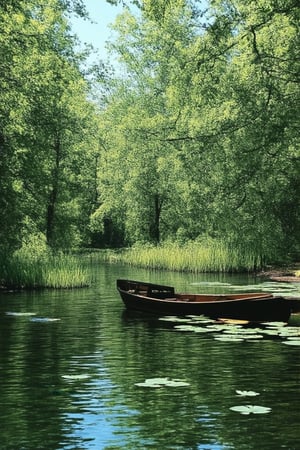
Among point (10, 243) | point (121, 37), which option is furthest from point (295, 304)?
point (121, 37)

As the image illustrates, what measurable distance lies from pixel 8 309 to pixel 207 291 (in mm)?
8419

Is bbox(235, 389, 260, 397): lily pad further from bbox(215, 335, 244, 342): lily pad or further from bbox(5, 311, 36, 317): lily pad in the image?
bbox(5, 311, 36, 317): lily pad

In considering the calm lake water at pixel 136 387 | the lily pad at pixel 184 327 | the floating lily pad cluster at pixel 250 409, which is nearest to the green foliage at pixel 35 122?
the calm lake water at pixel 136 387

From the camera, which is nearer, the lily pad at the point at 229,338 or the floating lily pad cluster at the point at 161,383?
the floating lily pad cluster at the point at 161,383

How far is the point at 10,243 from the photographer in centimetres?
2798

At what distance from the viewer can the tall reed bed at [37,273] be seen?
27938mm

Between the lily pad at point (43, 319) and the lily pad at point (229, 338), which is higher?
the lily pad at point (43, 319)

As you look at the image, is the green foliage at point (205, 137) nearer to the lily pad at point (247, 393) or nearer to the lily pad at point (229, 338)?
the lily pad at point (229, 338)

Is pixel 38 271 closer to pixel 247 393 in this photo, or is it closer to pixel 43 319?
pixel 43 319

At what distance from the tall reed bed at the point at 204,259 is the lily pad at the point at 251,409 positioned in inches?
1123

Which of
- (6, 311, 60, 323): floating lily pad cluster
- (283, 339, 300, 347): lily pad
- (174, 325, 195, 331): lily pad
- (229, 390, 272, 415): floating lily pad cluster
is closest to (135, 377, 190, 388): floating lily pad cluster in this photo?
(229, 390, 272, 415): floating lily pad cluster

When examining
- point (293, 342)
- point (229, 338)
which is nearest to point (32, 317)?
point (229, 338)

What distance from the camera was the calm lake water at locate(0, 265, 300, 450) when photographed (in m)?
8.69

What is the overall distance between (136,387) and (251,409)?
89.9 inches
